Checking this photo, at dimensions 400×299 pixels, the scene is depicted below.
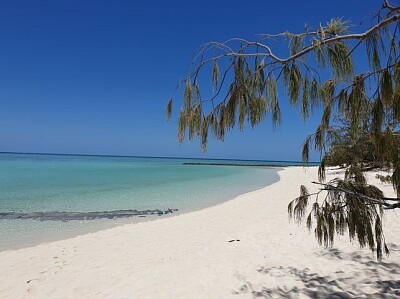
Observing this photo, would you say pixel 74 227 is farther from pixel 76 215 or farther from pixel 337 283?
pixel 337 283

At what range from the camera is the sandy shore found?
140 inches

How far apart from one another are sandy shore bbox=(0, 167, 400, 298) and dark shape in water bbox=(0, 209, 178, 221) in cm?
272

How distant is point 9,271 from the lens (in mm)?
4672

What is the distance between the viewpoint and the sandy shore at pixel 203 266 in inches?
140

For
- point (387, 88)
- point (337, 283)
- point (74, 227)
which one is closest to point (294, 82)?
point (387, 88)

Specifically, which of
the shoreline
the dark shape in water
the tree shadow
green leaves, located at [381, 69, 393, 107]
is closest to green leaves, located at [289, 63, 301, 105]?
green leaves, located at [381, 69, 393, 107]

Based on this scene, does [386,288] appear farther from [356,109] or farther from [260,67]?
[260,67]

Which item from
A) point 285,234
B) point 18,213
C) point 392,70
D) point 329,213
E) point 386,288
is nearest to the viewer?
point 392,70

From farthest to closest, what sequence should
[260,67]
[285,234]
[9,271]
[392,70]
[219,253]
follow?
[285,234], [219,253], [9,271], [260,67], [392,70]

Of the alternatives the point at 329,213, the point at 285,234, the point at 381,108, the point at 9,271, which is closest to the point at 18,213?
the point at 9,271

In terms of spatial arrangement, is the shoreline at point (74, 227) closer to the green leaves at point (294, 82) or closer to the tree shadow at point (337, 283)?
the tree shadow at point (337, 283)

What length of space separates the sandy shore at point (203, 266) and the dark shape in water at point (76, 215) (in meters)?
2.72

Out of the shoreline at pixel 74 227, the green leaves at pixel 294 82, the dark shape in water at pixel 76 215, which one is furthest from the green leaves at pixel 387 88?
the dark shape in water at pixel 76 215

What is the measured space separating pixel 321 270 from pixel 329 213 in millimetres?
1828
